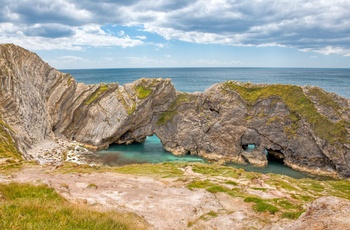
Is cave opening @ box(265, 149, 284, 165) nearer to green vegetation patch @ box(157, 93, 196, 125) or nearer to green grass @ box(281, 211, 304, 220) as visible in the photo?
green vegetation patch @ box(157, 93, 196, 125)

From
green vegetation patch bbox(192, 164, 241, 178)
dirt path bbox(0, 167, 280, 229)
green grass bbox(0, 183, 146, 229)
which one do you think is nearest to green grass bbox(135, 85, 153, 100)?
green vegetation patch bbox(192, 164, 241, 178)

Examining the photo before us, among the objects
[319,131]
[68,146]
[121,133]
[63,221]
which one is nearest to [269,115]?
[319,131]

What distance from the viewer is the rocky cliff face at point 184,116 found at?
222 feet

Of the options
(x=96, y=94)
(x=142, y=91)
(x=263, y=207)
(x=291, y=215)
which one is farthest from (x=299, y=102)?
(x=291, y=215)

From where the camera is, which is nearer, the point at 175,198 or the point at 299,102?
the point at 175,198

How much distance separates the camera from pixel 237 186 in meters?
35.9

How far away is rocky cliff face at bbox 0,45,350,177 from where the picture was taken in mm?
67750

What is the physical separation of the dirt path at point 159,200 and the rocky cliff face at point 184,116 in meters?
35.1

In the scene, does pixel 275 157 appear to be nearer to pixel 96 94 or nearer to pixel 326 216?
pixel 96 94

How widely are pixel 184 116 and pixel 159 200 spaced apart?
5603 centimetres

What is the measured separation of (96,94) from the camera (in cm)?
8575

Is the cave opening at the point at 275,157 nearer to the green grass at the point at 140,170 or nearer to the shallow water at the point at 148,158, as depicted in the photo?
the shallow water at the point at 148,158

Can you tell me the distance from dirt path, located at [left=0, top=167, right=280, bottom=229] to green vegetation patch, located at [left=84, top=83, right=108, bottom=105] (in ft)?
158

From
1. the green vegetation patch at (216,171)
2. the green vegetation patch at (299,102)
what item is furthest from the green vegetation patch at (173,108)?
the green vegetation patch at (216,171)
